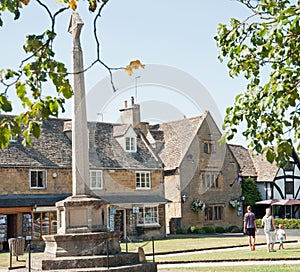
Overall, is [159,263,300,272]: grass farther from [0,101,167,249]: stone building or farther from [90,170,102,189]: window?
[90,170,102,189]: window

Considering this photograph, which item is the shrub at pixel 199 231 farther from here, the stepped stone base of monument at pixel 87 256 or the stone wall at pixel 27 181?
the stepped stone base of monument at pixel 87 256

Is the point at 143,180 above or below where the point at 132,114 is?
below

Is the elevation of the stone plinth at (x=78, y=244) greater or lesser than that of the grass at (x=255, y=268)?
greater

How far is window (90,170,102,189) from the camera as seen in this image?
38281mm

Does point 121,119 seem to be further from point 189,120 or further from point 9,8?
point 9,8

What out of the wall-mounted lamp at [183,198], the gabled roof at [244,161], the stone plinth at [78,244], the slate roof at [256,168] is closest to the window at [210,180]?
the wall-mounted lamp at [183,198]

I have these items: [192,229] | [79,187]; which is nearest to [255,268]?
[79,187]

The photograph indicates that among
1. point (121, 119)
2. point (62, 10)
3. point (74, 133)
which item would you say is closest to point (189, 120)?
point (121, 119)

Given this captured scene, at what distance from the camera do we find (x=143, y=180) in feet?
135

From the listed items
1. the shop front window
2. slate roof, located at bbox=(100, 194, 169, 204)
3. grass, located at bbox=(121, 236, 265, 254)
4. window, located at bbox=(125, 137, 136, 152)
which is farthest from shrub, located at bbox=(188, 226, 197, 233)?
the shop front window

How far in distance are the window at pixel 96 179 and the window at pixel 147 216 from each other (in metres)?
3.54

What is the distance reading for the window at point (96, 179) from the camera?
3828 centimetres

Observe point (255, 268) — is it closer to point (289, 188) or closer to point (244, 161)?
point (289, 188)

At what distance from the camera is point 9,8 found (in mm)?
5582
